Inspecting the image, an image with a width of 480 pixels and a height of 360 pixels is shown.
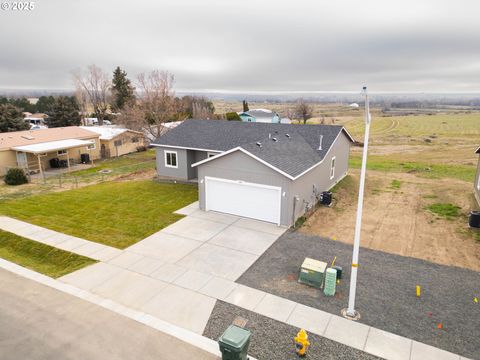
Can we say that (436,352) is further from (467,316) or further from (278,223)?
(278,223)

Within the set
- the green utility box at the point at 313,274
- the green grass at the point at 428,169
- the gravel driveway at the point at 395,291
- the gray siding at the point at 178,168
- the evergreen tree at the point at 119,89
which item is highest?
the evergreen tree at the point at 119,89

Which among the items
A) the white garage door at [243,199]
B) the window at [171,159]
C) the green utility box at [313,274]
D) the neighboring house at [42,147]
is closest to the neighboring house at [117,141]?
the neighboring house at [42,147]

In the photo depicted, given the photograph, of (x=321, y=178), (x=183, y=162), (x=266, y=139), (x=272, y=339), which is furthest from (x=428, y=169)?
(x=272, y=339)

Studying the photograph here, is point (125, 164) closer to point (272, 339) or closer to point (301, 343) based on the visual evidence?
point (272, 339)

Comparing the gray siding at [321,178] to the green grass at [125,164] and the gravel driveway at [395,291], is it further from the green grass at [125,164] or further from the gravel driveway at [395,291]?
the green grass at [125,164]

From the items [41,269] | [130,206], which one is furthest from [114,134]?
[41,269]

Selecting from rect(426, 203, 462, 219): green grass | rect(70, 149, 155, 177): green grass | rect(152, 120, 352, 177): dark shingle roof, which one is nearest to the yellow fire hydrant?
rect(152, 120, 352, 177): dark shingle roof

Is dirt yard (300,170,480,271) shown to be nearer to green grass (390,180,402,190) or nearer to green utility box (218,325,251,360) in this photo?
green grass (390,180,402,190)
